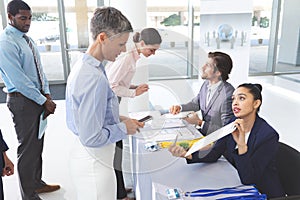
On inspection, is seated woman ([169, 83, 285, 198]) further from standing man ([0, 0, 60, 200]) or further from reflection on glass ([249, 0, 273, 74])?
reflection on glass ([249, 0, 273, 74])

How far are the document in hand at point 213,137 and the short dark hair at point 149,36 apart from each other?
1.55 ft

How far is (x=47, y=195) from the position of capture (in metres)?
2.12

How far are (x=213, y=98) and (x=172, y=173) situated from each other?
49 cm

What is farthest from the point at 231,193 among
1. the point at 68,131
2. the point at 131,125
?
the point at 68,131

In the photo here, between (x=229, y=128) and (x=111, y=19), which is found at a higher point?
(x=111, y=19)

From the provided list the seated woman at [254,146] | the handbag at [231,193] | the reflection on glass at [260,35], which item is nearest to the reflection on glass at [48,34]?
the reflection on glass at [260,35]

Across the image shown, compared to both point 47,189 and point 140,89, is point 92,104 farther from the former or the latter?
point 47,189

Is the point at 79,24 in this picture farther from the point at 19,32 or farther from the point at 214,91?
the point at 214,91

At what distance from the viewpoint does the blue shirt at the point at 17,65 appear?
5.73 feet

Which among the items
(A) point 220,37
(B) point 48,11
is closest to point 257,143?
(A) point 220,37

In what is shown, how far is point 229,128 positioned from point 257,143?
131mm

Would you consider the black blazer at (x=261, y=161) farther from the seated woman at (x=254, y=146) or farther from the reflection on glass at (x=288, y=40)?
the reflection on glass at (x=288, y=40)

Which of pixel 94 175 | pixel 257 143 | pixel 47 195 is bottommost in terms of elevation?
pixel 47 195

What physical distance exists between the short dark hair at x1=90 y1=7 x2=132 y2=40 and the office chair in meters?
0.85
